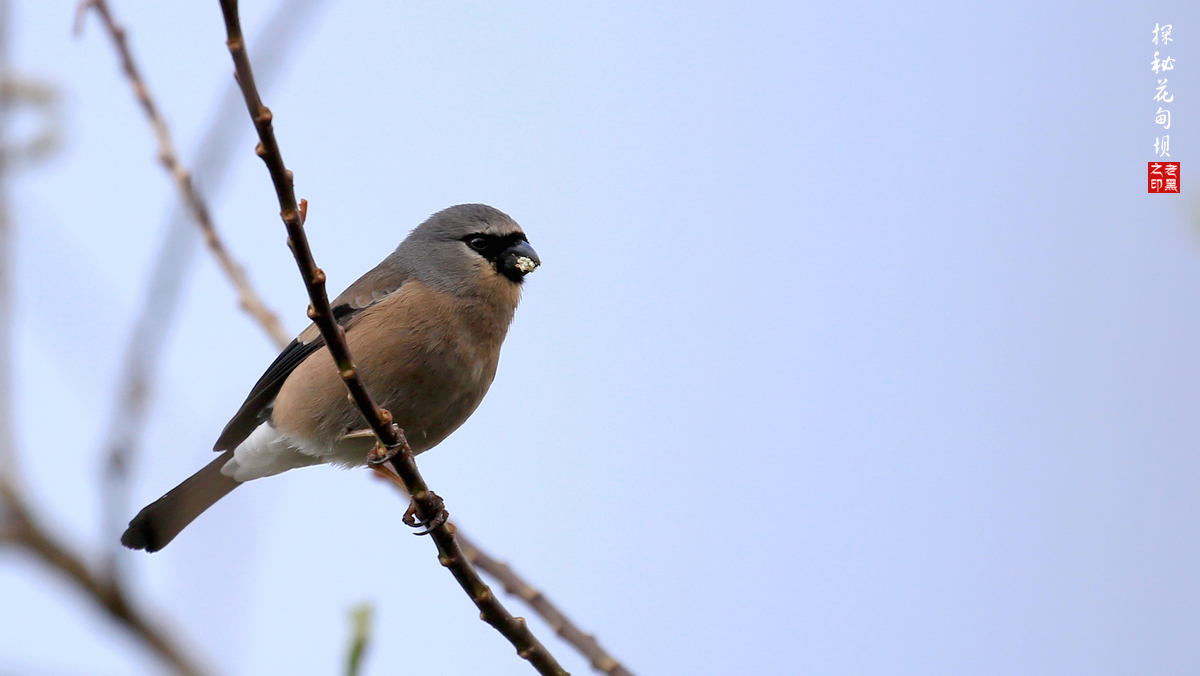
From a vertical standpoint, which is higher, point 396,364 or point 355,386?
point 396,364

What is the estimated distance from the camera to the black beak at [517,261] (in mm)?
6012

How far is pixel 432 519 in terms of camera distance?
3916mm

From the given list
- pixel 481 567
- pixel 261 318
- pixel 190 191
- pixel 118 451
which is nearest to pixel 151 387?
pixel 118 451

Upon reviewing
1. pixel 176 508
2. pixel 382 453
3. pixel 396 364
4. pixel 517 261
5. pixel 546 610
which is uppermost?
pixel 517 261

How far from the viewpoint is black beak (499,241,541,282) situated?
601cm

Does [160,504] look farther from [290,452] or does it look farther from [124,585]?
[124,585]

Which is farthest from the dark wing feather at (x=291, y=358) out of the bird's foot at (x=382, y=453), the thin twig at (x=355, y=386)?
the thin twig at (x=355, y=386)

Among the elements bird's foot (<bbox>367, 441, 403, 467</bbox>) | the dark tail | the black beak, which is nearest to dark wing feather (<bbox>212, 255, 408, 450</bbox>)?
the dark tail

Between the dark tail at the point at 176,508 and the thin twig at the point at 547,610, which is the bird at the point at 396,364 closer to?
the dark tail at the point at 176,508

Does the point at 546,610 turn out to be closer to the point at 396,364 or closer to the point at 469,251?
the point at 396,364

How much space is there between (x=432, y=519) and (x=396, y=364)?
1.67m

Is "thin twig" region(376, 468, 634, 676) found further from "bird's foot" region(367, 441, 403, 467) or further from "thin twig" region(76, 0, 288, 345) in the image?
"thin twig" region(76, 0, 288, 345)

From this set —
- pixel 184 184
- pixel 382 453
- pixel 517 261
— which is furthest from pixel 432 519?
pixel 517 261

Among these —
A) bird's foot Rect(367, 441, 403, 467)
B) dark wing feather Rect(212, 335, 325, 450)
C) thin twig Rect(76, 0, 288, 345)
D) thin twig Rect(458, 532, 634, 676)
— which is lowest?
thin twig Rect(458, 532, 634, 676)
